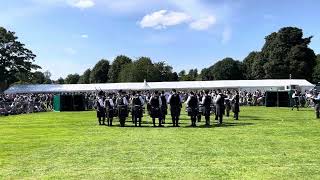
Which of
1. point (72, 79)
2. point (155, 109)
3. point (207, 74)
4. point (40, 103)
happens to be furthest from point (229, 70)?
point (155, 109)

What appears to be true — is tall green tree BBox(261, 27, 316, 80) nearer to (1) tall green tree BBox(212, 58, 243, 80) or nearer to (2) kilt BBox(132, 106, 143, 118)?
(1) tall green tree BBox(212, 58, 243, 80)

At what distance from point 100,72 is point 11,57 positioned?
6817cm

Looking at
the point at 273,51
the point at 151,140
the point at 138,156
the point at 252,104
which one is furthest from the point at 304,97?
the point at 273,51

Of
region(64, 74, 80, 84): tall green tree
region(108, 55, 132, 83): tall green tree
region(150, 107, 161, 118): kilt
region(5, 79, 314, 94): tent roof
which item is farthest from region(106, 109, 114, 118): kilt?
region(64, 74, 80, 84): tall green tree

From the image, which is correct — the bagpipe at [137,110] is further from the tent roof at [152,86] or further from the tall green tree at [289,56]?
the tall green tree at [289,56]

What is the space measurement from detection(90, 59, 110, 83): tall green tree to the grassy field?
5856 inches

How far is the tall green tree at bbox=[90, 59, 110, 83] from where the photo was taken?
173000mm

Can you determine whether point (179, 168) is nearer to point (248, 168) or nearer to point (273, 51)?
point (248, 168)

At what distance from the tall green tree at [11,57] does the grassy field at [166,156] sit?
278 ft

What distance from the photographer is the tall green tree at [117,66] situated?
165 meters

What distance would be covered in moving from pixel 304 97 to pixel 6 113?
30.9 meters

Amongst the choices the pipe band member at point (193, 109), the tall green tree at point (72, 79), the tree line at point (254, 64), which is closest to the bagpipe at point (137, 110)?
the pipe band member at point (193, 109)

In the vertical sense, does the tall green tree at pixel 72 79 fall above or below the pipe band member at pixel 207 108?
above

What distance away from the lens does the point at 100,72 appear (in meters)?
173
